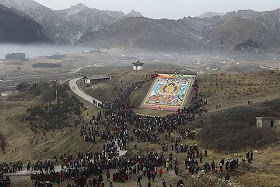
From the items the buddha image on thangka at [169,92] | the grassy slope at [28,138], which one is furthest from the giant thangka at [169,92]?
the grassy slope at [28,138]

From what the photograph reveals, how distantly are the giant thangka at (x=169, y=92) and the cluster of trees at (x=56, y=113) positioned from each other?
46.0 ft

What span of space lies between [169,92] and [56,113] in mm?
23076

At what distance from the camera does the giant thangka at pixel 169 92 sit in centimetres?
6594

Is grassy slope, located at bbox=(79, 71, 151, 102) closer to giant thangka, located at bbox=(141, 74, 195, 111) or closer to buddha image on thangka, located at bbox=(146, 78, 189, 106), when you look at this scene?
giant thangka, located at bbox=(141, 74, 195, 111)

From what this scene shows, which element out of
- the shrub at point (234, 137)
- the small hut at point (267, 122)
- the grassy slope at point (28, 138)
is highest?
the small hut at point (267, 122)

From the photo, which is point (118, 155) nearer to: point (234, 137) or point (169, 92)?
point (234, 137)

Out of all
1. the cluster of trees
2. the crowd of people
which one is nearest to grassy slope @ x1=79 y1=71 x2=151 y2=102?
the cluster of trees

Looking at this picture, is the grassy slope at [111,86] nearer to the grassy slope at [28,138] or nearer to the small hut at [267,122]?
the grassy slope at [28,138]

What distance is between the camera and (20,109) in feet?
260

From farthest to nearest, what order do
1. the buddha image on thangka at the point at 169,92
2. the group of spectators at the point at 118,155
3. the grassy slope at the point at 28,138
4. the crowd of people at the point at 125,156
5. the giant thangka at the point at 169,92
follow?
the buddha image on thangka at the point at 169,92 < the giant thangka at the point at 169,92 < the grassy slope at the point at 28,138 < the group of spectators at the point at 118,155 < the crowd of people at the point at 125,156

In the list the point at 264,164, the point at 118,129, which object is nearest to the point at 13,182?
the point at 118,129

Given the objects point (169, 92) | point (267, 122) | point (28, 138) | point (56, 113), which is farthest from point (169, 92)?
point (28, 138)

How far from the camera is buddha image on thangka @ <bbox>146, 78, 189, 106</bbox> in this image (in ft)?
219

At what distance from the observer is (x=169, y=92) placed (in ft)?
229
